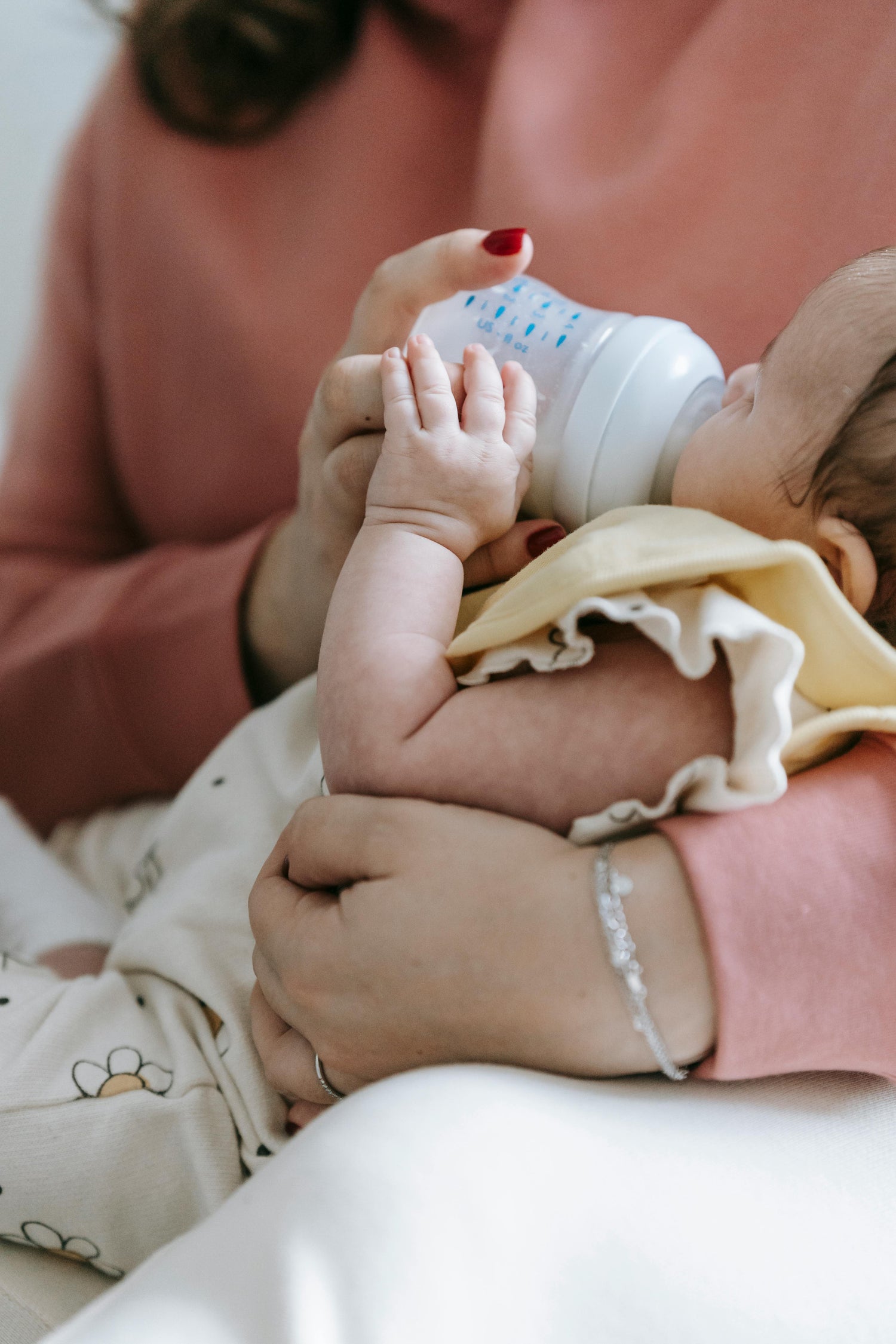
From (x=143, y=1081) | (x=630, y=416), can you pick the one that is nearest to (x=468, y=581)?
(x=630, y=416)

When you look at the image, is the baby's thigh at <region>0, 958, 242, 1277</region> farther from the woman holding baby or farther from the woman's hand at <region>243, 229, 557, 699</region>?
the woman's hand at <region>243, 229, 557, 699</region>

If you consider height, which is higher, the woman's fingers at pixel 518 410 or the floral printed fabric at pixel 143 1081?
the woman's fingers at pixel 518 410

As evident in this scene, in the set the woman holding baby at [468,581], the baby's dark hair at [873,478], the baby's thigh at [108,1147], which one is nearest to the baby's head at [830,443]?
the baby's dark hair at [873,478]

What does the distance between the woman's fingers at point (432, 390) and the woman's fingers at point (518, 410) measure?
0.03 meters

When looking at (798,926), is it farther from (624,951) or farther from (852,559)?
(852,559)

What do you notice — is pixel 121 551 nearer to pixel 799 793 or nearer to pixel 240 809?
pixel 240 809

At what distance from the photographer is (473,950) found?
459mm

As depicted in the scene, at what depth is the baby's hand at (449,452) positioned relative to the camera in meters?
0.57

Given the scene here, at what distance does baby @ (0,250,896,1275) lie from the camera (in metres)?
0.48

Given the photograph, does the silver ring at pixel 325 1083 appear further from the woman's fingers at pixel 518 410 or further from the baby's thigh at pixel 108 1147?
the woman's fingers at pixel 518 410

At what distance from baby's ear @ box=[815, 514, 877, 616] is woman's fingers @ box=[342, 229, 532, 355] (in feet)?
0.82

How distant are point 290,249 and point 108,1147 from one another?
796 millimetres

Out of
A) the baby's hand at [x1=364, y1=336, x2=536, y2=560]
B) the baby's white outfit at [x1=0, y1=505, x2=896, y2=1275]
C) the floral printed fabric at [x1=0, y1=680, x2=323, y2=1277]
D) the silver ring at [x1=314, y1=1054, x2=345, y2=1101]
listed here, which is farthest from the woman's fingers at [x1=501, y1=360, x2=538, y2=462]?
the silver ring at [x1=314, y1=1054, x2=345, y2=1101]

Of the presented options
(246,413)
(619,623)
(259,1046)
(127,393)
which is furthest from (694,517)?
(127,393)
